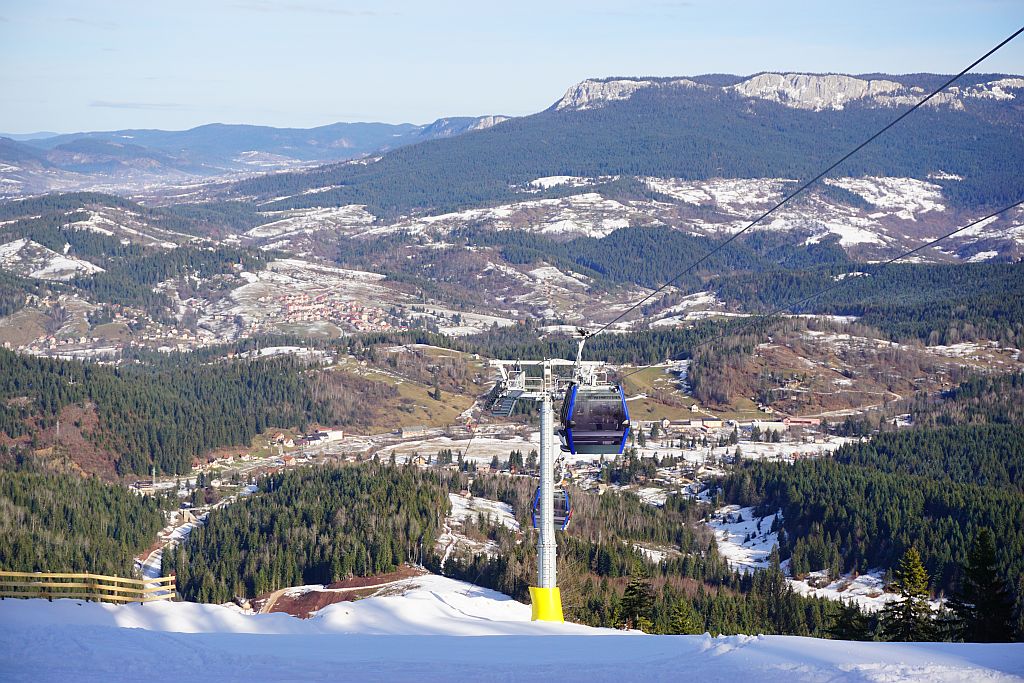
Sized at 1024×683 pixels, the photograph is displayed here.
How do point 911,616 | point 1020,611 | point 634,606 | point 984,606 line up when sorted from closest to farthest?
point 984,606
point 911,616
point 634,606
point 1020,611

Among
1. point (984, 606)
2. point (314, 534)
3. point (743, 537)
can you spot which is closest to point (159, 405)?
point (314, 534)

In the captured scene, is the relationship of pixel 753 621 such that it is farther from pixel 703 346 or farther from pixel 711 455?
pixel 703 346

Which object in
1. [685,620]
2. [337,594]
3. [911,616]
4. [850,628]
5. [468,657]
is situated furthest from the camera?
[337,594]

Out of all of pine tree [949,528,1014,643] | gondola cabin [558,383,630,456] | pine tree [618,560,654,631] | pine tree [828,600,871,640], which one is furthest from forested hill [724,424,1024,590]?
gondola cabin [558,383,630,456]

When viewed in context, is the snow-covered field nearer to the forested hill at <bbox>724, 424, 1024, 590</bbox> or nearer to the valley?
the valley

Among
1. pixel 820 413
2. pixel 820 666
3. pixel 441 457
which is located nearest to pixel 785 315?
pixel 820 413

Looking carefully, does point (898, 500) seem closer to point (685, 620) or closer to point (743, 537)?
point (743, 537)

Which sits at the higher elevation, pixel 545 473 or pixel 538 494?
pixel 545 473
